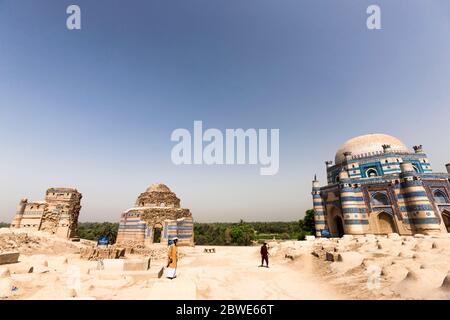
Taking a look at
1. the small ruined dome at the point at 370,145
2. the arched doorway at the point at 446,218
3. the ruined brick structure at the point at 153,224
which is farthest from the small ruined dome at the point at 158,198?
the arched doorway at the point at 446,218

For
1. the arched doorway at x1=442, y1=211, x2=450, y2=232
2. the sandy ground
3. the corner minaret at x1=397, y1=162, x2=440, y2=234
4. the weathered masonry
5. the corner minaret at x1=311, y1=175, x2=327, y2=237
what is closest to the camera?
the sandy ground

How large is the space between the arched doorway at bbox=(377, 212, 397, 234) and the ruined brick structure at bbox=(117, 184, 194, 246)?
19.3 m

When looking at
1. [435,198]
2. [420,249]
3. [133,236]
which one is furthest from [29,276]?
[435,198]

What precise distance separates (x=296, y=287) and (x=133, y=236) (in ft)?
66.0

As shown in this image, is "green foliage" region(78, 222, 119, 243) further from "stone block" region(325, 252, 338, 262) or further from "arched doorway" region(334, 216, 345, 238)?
"arched doorway" region(334, 216, 345, 238)

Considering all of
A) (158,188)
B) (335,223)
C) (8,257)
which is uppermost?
(158,188)

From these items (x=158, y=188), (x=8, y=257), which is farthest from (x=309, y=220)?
(x=8, y=257)

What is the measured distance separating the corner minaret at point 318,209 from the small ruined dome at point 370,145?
5087mm

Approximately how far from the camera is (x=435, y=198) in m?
20.5

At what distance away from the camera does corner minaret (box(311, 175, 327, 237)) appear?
80.4 ft

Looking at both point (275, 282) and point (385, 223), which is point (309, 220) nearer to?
point (385, 223)

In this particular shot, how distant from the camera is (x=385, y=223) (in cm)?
2123

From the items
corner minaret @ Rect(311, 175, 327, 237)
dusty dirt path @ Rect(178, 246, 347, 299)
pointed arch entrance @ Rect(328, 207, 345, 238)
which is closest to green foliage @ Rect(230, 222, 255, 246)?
corner minaret @ Rect(311, 175, 327, 237)

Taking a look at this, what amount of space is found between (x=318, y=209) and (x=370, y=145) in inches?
409
